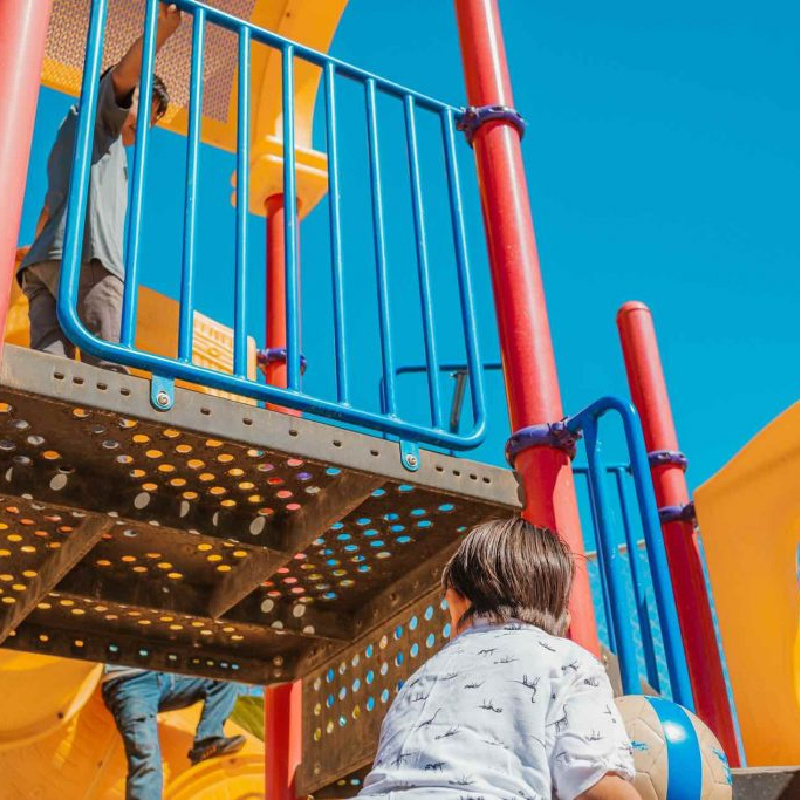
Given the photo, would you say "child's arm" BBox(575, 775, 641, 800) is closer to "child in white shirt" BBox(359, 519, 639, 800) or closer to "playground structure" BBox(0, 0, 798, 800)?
"child in white shirt" BBox(359, 519, 639, 800)

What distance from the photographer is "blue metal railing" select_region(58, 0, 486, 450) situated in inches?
106

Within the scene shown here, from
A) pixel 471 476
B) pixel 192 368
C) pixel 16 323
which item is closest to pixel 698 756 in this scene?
pixel 471 476

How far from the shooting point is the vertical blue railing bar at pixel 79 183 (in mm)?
2611

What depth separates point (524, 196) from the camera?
386 centimetres

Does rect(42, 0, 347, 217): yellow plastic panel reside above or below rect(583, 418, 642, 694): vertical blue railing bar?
above

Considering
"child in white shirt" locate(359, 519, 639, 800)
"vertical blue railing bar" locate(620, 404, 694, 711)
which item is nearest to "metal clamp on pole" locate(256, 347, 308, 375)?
"vertical blue railing bar" locate(620, 404, 694, 711)

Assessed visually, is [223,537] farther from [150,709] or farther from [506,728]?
[150,709]

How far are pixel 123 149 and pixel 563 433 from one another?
2.09 m

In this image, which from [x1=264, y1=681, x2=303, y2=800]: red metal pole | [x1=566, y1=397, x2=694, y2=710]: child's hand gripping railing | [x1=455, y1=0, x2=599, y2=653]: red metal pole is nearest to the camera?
[x1=566, y1=397, x2=694, y2=710]: child's hand gripping railing

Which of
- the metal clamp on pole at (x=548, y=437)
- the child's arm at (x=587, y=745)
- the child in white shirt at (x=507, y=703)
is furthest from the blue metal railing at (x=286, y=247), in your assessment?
the child's arm at (x=587, y=745)

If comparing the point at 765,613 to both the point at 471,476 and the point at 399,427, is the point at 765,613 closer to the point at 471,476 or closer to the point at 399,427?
the point at 471,476

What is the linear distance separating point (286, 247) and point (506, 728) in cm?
182

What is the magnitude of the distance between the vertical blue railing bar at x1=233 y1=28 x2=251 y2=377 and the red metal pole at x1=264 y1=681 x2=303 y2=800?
1995mm

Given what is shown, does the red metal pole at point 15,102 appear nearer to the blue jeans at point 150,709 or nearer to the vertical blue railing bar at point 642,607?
the vertical blue railing bar at point 642,607
